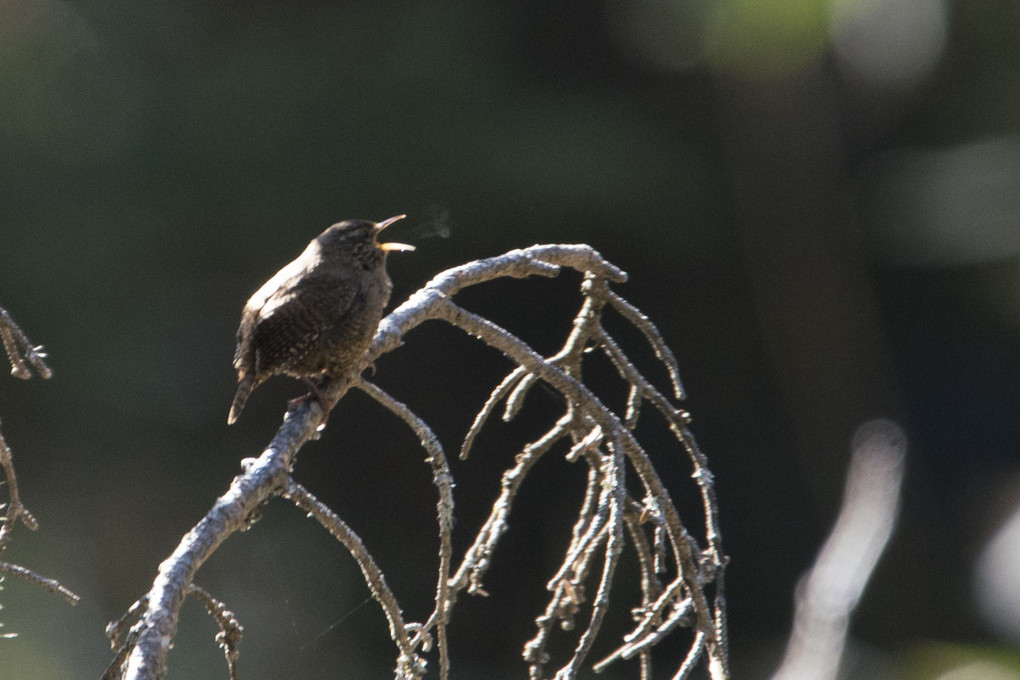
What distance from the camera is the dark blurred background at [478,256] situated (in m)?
7.77

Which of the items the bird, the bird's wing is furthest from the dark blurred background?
the bird's wing

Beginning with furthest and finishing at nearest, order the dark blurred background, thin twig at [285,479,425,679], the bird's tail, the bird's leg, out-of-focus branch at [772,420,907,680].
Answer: the dark blurred background < the bird's tail < the bird's leg < thin twig at [285,479,425,679] < out-of-focus branch at [772,420,907,680]

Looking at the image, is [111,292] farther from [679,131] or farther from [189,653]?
[679,131]

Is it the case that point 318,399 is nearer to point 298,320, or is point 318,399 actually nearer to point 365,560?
point 298,320

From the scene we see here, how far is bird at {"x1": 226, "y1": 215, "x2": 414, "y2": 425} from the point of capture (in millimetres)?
2742

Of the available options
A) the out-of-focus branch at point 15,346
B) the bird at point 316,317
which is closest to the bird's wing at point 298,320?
the bird at point 316,317

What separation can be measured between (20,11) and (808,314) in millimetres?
5678

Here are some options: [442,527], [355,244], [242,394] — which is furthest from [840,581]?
[355,244]

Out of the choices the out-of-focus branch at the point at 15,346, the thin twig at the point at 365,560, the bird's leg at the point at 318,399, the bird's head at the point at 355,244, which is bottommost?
the thin twig at the point at 365,560

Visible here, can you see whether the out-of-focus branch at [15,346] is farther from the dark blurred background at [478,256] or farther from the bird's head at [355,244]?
the dark blurred background at [478,256]

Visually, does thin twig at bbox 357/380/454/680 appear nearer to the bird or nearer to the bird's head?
the bird

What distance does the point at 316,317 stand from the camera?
2793mm

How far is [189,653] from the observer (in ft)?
23.6

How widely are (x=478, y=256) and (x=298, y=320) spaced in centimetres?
520
